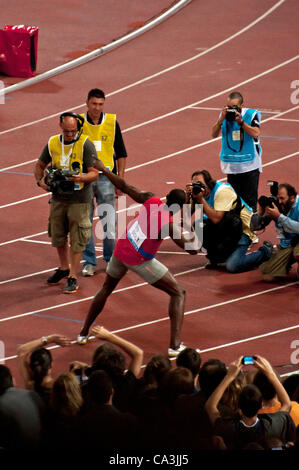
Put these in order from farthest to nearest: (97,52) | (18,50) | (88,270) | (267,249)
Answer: (97,52), (18,50), (88,270), (267,249)

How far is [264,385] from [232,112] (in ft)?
18.1

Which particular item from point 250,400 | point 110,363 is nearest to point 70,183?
point 110,363

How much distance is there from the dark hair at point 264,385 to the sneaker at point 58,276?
14.3ft

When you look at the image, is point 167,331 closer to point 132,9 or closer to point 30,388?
point 30,388

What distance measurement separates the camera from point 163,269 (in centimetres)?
973

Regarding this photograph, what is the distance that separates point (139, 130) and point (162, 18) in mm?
6323

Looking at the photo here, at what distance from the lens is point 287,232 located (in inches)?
451

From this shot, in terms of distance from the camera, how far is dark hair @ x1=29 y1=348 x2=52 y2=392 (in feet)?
24.9

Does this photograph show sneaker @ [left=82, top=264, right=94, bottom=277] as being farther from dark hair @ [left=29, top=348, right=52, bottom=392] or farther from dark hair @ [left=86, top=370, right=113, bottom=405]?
dark hair @ [left=86, top=370, right=113, bottom=405]

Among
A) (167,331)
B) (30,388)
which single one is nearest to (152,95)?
(167,331)

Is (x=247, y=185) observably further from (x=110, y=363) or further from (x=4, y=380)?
(x=4, y=380)

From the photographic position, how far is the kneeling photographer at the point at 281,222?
1122 cm

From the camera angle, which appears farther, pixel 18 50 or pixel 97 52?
pixel 97 52

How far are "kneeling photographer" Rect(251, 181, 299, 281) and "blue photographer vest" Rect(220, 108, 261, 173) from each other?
122cm
